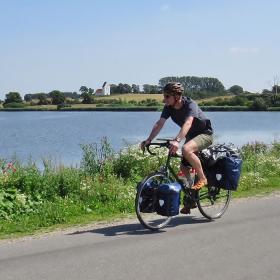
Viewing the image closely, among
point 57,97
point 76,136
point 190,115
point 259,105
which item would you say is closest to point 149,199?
point 190,115

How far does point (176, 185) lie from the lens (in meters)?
7.64

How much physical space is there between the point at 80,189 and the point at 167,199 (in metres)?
2.99

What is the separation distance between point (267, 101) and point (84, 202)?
9781 centimetres

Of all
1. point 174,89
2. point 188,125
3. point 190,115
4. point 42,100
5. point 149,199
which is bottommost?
point 149,199

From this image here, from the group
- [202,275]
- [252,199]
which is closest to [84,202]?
[252,199]

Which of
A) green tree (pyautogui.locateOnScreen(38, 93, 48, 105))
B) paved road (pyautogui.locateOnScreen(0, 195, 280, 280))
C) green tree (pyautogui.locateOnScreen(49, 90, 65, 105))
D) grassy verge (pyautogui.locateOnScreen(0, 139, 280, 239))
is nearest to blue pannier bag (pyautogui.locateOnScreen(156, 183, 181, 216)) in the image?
paved road (pyautogui.locateOnScreen(0, 195, 280, 280))

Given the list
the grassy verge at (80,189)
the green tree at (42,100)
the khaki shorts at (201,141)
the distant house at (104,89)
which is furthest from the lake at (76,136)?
the distant house at (104,89)

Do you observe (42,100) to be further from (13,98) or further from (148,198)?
(148,198)

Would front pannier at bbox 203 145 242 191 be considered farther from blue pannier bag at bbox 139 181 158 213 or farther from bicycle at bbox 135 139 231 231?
blue pannier bag at bbox 139 181 158 213

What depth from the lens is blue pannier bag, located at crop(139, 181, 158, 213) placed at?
751 centimetres

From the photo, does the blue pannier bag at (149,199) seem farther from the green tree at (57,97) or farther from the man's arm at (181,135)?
the green tree at (57,97)

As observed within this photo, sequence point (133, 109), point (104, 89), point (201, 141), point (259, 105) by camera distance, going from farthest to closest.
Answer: point (104, 89), point (133, 109), point (259, 105), point (201, 141)

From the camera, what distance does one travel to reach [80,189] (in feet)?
33.1

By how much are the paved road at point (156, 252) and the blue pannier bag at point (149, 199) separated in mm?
339
